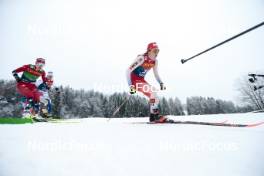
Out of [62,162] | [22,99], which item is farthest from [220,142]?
[22,99]

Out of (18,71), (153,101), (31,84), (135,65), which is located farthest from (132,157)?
(31,84)

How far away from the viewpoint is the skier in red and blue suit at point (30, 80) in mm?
7473

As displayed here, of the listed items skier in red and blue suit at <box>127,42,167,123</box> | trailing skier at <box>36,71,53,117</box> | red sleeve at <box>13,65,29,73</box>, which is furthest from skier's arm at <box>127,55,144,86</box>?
trailing skier at <box>36,71,53,117</box>

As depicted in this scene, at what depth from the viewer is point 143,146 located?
2.08m

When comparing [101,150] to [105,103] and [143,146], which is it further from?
[105,103]

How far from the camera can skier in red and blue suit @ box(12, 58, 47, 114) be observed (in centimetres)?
747

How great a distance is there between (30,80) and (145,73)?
189 inches

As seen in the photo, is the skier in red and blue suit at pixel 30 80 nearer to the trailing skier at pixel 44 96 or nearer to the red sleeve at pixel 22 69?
the red sleeve at pixel 22 69

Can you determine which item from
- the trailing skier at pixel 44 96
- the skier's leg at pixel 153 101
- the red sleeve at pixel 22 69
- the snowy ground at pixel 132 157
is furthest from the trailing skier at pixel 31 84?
the snowy ground at pixel 132 157

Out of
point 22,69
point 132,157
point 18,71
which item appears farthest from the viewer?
point 22,69

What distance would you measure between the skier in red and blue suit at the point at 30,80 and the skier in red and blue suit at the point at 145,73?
4322mm

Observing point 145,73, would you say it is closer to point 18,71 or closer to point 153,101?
point 153,101

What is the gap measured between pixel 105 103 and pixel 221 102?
3194 centimetres

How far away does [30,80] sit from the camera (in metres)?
7.80
